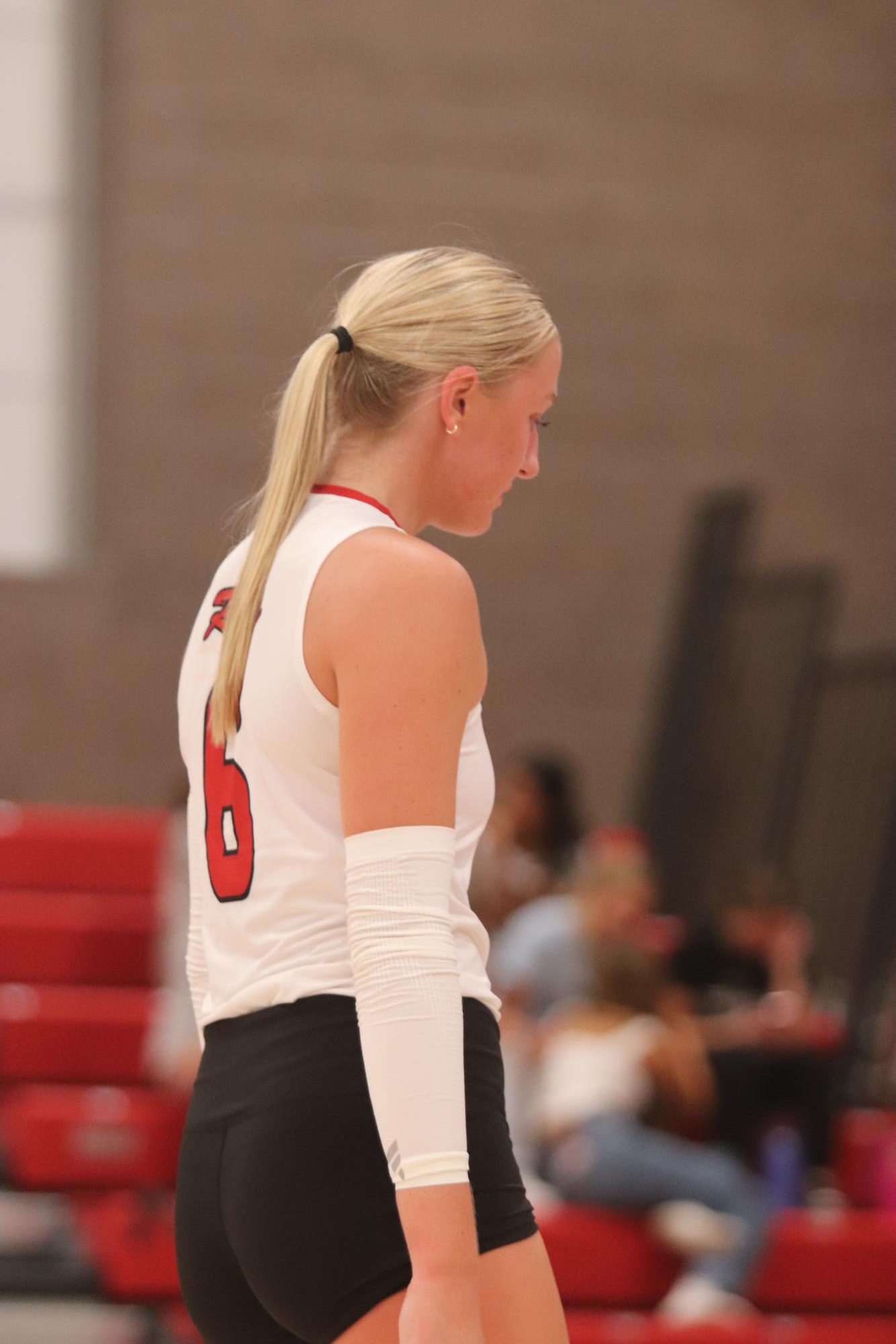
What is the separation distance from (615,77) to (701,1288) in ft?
16.9

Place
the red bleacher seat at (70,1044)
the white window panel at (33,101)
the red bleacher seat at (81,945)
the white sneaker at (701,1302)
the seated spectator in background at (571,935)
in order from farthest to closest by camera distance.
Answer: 1. the white window panel at (33,101)
2. the red bleacher seat at (81,945)
3. the red bleacher seat at (70,1044)
4. the seated spectator in background at (571,935)
5. the white sneaker at (701,1302)

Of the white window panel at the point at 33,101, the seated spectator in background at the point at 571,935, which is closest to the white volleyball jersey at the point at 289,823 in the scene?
the seated spectator in background at the point at 571,935

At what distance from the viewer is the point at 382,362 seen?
1146 mm

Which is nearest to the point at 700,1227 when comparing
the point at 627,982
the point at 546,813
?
the point at 627,982

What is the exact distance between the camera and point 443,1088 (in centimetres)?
101

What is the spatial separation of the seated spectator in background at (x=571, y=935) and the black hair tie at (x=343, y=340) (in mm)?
3202

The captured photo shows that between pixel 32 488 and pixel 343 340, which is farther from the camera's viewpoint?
pixel 32 488

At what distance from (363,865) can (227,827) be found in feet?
0.42

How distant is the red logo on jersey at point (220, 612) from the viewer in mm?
1180

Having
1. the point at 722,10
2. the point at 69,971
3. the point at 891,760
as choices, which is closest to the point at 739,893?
the point at 891,760

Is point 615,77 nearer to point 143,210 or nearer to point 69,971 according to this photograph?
point 143,210

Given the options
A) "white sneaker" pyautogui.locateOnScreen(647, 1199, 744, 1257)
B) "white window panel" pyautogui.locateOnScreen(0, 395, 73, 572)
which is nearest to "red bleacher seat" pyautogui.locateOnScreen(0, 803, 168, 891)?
"white window panel" pyautogui.locateOnScreen(0, 395, 73, 572)

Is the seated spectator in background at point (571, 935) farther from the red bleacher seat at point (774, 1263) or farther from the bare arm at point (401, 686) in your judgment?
the bare arm at point (401, 686)

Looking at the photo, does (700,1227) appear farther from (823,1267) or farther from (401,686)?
(401,686)
